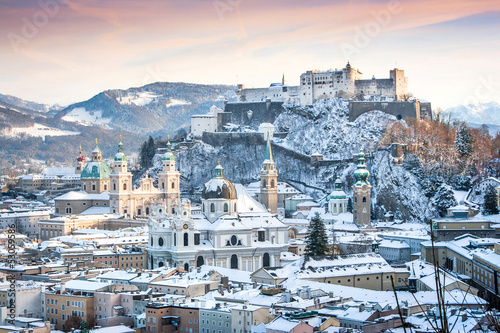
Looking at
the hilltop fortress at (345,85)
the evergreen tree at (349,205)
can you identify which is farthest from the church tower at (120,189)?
the hilltop fortress at (345,85)

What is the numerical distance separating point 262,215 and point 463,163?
1034 inches

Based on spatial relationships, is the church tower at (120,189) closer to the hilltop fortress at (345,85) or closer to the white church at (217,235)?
the hilltop fortress at (345,85)

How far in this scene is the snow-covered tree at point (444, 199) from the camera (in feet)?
269

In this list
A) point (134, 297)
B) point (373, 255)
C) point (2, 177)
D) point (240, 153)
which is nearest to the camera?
point (134, 297)

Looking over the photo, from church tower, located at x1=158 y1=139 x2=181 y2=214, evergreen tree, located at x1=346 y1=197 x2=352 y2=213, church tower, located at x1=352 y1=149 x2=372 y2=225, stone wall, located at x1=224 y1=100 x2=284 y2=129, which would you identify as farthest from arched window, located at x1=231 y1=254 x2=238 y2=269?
stone wall, located at x1=224 y1=100 x2=284 y2=129

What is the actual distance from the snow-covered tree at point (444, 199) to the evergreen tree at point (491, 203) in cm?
465

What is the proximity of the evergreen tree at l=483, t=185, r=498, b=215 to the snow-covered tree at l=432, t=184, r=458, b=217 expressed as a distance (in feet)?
15.3

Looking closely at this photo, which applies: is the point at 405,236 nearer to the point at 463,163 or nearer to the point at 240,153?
the point at 463,163

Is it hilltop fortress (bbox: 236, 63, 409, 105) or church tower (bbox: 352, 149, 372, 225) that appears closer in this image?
church tower (bbox: 352, 149, 372, 225)

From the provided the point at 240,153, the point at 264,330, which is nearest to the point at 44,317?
the point at 264,330

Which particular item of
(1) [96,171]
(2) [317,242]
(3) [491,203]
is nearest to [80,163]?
(1) [96,171]

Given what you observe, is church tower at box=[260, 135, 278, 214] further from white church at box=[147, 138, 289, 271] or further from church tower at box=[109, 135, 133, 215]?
church tower at box=[109, 135, 133, 215]

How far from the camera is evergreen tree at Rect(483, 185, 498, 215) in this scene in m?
75.6

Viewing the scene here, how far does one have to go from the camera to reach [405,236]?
240ft
